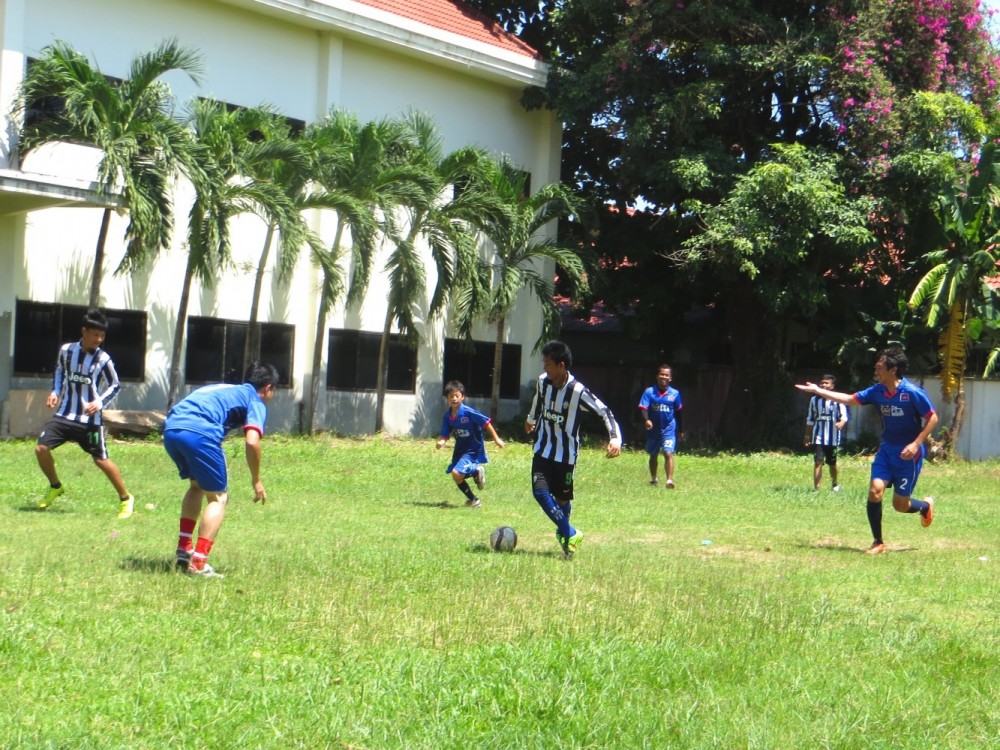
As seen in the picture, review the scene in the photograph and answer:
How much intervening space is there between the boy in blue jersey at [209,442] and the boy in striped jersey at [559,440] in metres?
2.72

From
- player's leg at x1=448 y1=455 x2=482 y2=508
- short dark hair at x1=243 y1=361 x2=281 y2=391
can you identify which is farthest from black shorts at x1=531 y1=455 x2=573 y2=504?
player's leg at x1=448 y1=455 x2=482 y2=508

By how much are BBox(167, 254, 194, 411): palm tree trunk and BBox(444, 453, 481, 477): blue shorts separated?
8444 mm

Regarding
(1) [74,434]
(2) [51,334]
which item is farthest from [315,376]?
(1) [74,434]

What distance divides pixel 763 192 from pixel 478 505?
12.4 meters

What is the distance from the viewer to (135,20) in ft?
76.3

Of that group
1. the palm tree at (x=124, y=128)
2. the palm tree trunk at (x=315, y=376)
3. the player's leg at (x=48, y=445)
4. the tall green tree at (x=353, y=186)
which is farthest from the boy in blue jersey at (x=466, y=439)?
the palm tree trunk at (x=315, y=376)

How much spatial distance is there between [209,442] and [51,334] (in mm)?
14688

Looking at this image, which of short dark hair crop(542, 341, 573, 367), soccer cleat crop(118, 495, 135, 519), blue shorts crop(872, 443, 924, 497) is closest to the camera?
short dark hair crop(542, 341, 573, 367)

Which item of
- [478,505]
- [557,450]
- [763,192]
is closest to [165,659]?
[557,450]

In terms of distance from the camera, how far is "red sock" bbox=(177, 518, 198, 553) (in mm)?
9109

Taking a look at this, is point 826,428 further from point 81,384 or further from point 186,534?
point 186,534

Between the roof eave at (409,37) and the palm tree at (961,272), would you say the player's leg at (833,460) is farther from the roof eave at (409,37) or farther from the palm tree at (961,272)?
the roof eave at (409,37)

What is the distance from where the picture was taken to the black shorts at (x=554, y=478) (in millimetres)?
10977

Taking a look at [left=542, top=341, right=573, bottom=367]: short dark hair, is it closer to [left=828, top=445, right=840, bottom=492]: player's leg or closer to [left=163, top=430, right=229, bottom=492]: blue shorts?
[left=163, top=430, right=229, bottom=492]: blue shorts
